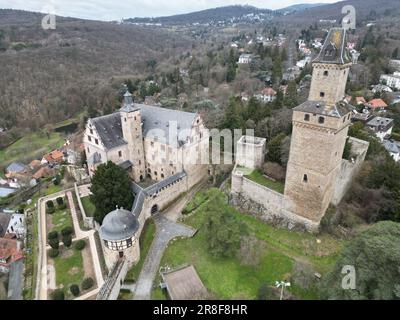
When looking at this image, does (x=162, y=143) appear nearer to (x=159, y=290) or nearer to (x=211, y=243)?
(x=211, y=243)

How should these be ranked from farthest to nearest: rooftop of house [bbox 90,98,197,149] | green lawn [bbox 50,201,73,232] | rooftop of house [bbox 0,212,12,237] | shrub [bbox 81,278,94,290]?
rooftop of house [bbox 0,212,12,237], rooftop of house [bbox 90,98,197,149], green lawn [bbox 50,201,73,232], shrub [bbox 81,278,94,290]

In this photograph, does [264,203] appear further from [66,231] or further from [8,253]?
[8,253]

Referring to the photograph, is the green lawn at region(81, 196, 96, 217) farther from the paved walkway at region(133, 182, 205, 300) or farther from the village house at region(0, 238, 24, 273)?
the village house at region(0, 238, 24, 273)

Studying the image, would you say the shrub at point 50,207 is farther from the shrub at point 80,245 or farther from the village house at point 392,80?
the village house at point 392,80

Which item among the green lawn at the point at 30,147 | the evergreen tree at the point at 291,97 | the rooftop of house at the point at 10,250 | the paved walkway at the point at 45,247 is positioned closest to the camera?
the paved walkway at the point at 45,247

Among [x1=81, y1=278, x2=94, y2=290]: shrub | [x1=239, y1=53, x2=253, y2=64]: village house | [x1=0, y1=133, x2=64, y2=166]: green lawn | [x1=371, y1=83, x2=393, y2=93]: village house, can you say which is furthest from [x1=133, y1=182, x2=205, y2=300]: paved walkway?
[x1=239, y1=53, x2=253, y2=64]: village house

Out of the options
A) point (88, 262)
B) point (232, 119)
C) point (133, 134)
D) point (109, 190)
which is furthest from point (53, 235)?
point (232, 119)

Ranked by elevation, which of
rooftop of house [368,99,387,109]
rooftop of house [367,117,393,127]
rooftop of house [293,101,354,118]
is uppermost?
rooftop of house [293,101,354,118]

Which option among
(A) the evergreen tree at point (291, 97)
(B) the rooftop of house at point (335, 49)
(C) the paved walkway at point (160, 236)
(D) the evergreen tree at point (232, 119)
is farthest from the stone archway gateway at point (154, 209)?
(A) the evergreen tree at point (291, 97)
